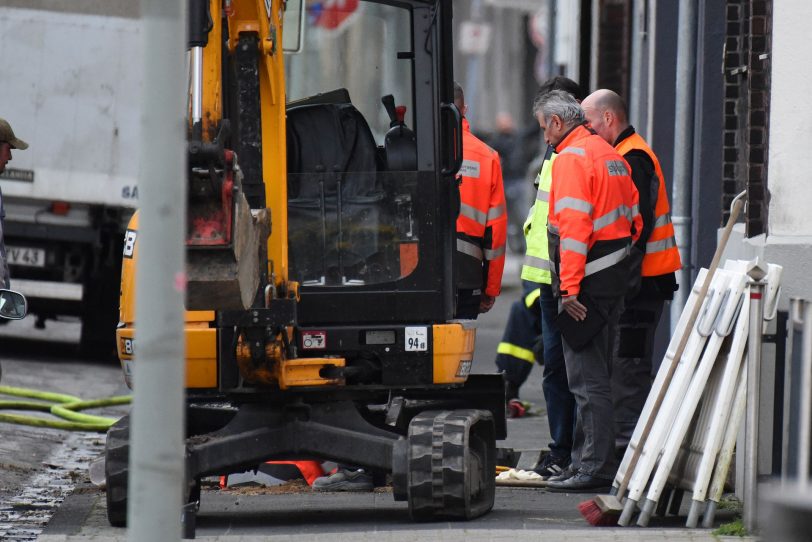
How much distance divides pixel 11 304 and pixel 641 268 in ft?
10.3


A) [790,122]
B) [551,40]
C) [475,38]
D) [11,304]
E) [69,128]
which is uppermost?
[475,38]

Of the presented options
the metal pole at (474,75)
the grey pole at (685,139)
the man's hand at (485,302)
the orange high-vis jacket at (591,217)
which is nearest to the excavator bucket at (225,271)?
the orange high-vis jacket at (591,217)

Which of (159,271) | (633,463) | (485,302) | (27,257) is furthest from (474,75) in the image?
(159,271)

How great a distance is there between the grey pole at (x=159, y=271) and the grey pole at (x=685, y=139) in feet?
22.1

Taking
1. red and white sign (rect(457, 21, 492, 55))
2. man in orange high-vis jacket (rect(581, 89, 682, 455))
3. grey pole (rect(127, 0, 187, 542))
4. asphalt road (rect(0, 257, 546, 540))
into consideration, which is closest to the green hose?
asphalt road (rect(0, 257, 546, 540))

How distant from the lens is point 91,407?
11617mm

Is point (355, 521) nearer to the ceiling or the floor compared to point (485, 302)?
nearer to the floor

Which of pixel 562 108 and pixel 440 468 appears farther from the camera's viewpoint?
pixel 562 108

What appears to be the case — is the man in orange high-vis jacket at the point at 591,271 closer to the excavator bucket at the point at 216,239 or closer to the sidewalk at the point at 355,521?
the sidewalk at the point at 355,521

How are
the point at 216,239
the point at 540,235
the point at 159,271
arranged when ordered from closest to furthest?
the point at 159,271, the point at 216,239, the point at 540,235

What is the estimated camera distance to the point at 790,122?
7750 millimetres

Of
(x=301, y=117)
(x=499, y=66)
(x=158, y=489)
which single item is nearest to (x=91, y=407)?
(x=301, y=117)

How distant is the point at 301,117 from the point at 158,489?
3.54 meters

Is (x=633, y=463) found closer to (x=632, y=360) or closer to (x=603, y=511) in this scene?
(x=603, y=511)
